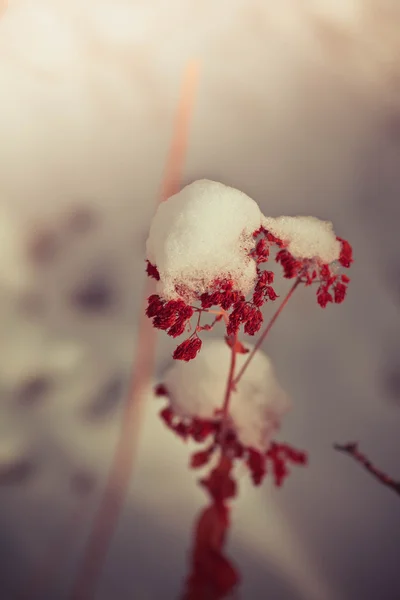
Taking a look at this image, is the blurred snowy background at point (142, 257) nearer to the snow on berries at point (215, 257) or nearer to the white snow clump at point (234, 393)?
the white snow clump at point (234, 393)

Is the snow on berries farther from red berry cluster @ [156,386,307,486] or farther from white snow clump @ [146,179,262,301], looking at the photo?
red berry cluster @ [156,386,307,486]

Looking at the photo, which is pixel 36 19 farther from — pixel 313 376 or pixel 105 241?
pixel 313 376

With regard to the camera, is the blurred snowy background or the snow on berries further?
the blurred snowy background

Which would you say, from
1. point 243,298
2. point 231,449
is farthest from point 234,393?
point 243,298

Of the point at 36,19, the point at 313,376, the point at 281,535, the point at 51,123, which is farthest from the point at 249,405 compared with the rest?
the point at 36,19

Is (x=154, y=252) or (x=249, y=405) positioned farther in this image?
(x=249, y=405)

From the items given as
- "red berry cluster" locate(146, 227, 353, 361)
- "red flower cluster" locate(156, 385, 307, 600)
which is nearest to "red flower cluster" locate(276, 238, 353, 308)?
"red berry cluster" locate(146, 227, 353, 361)

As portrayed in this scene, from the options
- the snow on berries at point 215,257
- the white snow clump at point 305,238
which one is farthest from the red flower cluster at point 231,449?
the white snow clump at point 305,238
